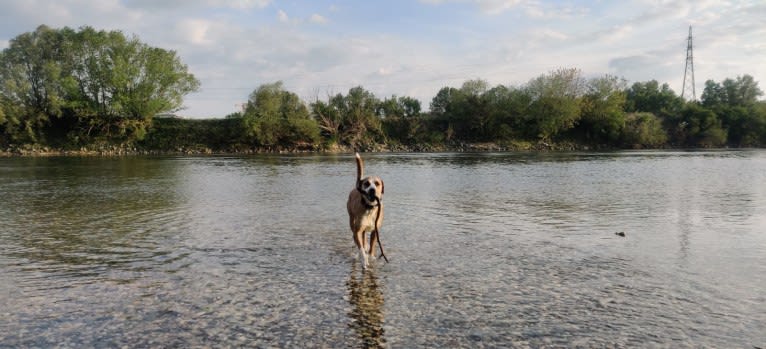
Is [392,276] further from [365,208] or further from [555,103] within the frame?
[555,103]

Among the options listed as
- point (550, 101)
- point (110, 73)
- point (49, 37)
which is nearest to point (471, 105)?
point (550, 101)

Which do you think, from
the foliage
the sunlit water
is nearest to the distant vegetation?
the foliage

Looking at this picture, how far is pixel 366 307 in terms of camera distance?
7.44 metres

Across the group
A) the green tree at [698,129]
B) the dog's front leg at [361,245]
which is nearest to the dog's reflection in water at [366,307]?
the dog's front leg at [361,245]

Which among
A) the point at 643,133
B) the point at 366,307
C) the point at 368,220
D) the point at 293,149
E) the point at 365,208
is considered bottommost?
the point at 366,307

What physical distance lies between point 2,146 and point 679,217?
294ft

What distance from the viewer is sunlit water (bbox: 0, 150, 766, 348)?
644cm

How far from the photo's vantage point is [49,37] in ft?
273

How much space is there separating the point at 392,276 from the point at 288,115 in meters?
83.2

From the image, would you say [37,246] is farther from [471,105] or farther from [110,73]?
[471,105]

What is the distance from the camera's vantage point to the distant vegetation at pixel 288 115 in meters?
80.4

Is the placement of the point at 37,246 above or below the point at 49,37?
below

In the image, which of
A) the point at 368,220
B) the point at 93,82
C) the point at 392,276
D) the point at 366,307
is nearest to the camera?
the point at 366,307

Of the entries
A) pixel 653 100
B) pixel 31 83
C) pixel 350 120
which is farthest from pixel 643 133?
pixel 31 83
